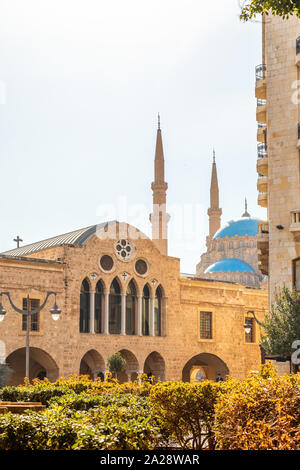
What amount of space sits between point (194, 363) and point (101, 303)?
9.50 metres

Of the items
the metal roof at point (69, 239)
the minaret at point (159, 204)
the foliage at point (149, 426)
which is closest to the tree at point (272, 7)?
the foliage at point (149, 426)

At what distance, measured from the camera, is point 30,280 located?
3484cm

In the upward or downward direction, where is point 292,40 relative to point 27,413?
upward

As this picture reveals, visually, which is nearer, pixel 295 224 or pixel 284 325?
pixel 284 325

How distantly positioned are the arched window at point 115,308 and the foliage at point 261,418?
95.2ft

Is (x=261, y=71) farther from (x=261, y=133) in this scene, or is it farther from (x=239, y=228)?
(x=239, y=228)

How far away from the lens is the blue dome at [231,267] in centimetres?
6931

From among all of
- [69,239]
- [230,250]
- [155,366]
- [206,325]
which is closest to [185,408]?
[69,239]

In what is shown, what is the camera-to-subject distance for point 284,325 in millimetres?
22219

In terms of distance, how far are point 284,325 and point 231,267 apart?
47.5 metres

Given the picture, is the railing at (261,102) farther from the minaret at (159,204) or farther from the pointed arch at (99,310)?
the minaret at (159,204)

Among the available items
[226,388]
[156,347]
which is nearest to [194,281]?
[156,347]
